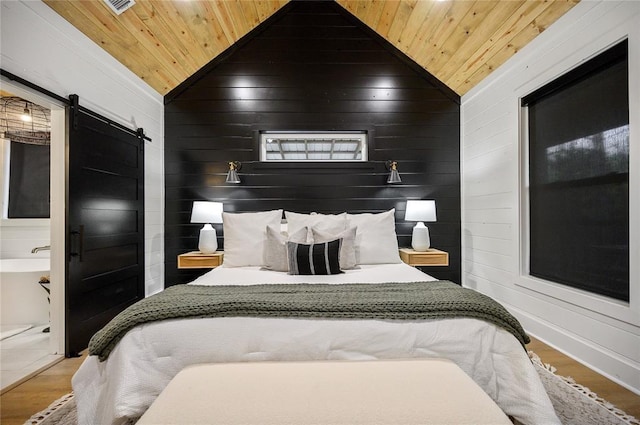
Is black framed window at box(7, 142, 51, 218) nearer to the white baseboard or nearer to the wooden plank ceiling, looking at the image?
the wooden plank ceiling

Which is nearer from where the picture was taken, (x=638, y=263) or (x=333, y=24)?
(x=638, y=263)

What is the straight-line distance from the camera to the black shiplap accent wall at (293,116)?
11.7 ft

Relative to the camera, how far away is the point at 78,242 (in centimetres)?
231

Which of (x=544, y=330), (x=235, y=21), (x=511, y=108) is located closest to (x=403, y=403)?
(x=544, y=330)

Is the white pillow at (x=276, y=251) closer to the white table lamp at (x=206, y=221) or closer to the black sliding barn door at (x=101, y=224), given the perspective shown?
the white table lamp at (x=206, y=221)

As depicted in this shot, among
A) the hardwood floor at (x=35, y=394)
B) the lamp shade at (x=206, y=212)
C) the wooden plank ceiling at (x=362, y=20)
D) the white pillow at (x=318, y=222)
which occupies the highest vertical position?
the wooden plank ceiling at (x=362, y=20)

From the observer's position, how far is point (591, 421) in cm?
150

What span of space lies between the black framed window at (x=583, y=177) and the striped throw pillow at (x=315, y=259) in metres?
1.70

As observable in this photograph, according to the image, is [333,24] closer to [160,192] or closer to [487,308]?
[160,192]

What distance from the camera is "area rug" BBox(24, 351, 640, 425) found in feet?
4.94

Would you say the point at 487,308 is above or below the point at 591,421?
above

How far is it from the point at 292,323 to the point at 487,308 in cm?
85

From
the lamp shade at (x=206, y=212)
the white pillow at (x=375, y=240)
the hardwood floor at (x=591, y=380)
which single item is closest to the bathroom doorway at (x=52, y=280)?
the lamp shade at (x=206, y=212)

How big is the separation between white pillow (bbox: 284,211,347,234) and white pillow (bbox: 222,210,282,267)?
14 centimetres
